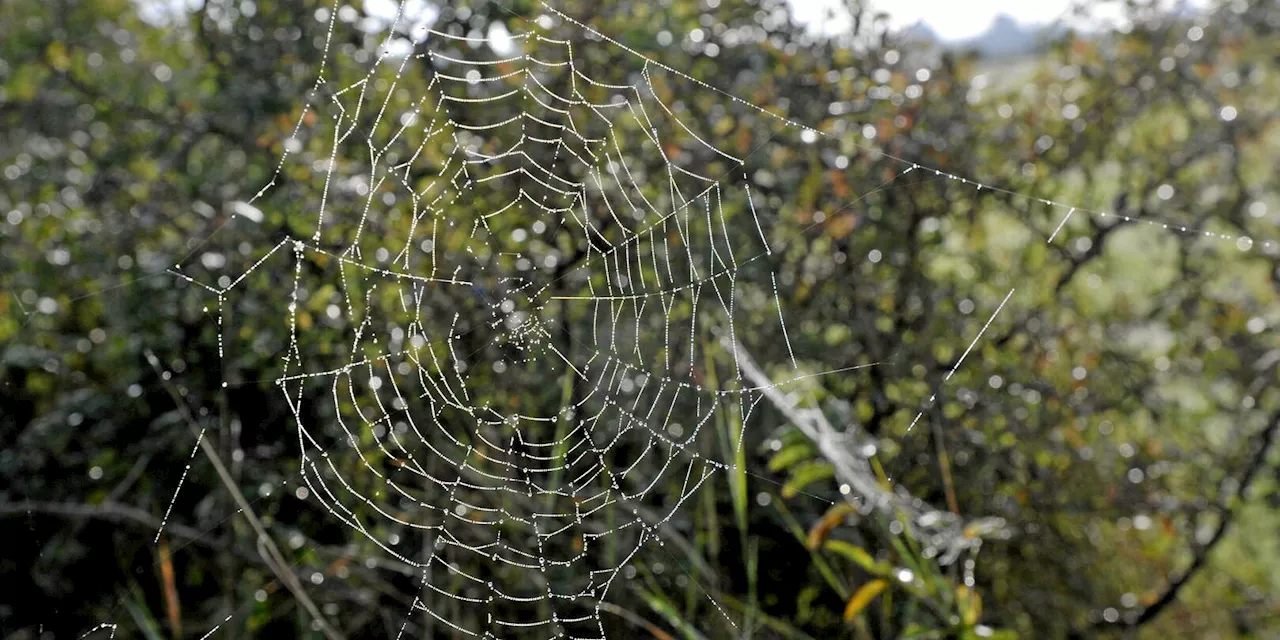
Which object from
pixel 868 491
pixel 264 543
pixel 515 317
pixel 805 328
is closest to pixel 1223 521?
pixel 805 328

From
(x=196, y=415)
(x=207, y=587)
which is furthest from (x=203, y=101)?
(x=207, y=587)

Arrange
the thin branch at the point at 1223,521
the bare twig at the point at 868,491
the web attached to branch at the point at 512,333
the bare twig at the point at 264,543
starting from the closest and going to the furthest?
the bare twig at the point at 264,543 → the bare twig at the point at 868,491 → the web attached to branch at the point at 512,333 → the thin branch at the point at 1223,521

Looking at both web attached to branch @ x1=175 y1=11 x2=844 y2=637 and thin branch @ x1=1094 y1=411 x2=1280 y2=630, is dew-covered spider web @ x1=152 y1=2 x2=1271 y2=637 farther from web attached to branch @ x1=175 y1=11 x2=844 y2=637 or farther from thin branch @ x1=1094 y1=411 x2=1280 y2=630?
thin branch @ x1=1094 y1=411 x2=1280 y2=630

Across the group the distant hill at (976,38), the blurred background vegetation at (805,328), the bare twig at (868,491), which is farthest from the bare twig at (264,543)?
the distant hill at (976,38)

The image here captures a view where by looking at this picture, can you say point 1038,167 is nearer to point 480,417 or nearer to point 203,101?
point 480,417

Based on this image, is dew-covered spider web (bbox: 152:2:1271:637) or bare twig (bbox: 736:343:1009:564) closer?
bare twig (bbox: 736:343:1009:564)

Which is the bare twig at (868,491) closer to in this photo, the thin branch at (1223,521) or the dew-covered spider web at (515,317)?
the dew-covered spider web at (515,317)

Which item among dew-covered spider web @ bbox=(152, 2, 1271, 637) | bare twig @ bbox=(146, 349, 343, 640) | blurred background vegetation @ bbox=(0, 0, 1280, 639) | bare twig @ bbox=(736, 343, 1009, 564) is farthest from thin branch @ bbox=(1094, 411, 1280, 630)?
bare twig @ bbox=(146, 349, 343, 640)
